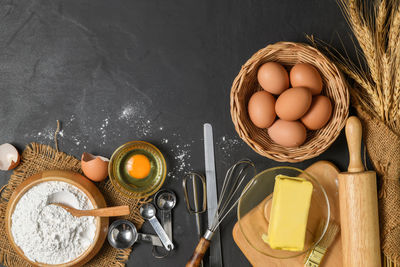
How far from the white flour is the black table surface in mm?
175

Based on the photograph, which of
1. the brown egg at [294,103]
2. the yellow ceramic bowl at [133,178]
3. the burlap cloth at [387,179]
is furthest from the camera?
the yellow ceramic bowl at [133,178]

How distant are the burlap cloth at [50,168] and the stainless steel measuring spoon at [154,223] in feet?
0.09

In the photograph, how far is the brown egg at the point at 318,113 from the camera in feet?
3.88

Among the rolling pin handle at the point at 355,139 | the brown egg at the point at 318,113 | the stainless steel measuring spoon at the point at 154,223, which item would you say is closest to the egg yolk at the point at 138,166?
the stainless steel measuring spoon at the point at 154,223

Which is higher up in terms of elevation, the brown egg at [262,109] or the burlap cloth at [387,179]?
the brown egg at [262,109]

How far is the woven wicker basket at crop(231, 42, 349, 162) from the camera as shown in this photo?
1185 millimetres

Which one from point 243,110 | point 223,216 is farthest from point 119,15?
point 223,216

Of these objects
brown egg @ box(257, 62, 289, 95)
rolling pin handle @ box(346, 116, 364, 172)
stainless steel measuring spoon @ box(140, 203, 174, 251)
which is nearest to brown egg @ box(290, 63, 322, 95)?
brown egg @ box(257, 62, 289, 95)

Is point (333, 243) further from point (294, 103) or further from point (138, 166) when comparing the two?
point (138, 166)

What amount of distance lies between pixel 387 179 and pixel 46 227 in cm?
118

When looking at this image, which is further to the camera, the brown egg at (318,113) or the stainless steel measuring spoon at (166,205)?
the stainless steel measuring spoon at (166,205)

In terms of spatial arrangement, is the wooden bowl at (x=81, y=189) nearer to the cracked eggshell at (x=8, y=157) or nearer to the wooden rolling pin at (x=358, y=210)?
the cracked eggshell at (x=8, y=157)

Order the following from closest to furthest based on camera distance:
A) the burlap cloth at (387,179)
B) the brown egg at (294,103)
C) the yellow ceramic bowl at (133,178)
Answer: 1. the brown egg at (294,103)
2. the burlap cloth at (387,179)
3. the yellow ceramic bowl at (133,178)

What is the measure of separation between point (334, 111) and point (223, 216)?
1.79 feet
